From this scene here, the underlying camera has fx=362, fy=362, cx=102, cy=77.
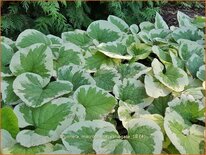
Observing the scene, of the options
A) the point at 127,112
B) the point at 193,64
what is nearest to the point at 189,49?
the point at 193,64

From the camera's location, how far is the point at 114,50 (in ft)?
4.66

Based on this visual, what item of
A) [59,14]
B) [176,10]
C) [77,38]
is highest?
[77,38]

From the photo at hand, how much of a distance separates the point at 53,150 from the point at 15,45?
0.53 metres

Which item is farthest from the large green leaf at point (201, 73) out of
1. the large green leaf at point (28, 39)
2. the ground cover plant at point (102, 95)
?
the large green leaf at point (28, 39)

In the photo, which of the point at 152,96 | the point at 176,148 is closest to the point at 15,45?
the point at 152,96

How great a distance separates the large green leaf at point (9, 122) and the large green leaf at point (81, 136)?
15cm

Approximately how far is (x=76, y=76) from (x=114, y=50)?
0.78 ft

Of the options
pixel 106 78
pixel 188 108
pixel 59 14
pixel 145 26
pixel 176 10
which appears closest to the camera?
pixel 188 108

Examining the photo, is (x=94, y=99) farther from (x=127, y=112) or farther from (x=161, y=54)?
(x=161, y=54)

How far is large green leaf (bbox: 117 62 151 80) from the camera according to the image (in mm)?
1295

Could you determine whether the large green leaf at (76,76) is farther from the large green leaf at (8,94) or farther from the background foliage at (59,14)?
the background foliage at (59,14)

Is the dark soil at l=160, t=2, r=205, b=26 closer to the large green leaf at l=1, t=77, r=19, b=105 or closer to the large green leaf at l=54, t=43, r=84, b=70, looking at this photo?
the large green leaf at l=54, t=43, r=84, b=70

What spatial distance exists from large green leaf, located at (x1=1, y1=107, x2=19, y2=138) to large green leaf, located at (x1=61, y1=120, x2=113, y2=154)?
15 cm

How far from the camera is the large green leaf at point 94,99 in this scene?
1.16 meters
